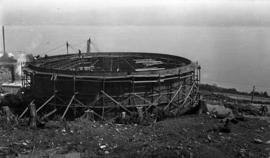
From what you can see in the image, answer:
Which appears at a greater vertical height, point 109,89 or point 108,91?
point 109,89

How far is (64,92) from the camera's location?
19.6 m

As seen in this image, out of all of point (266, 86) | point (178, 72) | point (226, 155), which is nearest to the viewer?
point (226, 155)

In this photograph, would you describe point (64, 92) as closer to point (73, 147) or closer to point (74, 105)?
point (74, 105)

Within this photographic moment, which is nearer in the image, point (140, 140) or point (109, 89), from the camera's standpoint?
point (140, 140)

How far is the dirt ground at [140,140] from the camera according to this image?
1009 centimetres

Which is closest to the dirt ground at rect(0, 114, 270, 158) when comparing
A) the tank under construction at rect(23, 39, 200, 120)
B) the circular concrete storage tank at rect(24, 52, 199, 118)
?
the tank under construction at rect(23, 39, 200, 120)

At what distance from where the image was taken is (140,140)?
11.4 m

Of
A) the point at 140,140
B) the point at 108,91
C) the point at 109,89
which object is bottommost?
the point at 140,140

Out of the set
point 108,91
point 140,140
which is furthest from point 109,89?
point 140,140

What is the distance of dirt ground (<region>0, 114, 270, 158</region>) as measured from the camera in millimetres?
10086

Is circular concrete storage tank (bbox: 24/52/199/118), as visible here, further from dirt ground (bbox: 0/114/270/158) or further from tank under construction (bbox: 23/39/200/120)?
dirt ground (bbox: 0/114/270/158)

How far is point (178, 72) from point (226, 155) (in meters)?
10.8

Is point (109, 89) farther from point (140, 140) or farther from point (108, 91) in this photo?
point (140, 140)

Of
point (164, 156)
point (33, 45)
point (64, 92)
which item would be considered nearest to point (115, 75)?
A: point (64, 92)
